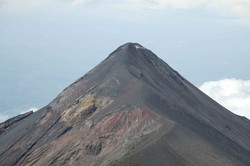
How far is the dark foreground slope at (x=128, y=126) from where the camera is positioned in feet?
219

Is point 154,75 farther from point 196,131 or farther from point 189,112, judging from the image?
point 196,131

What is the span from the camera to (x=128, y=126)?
246 feet

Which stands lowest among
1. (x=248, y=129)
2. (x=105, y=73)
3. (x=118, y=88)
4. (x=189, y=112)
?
(x=248, y=129)

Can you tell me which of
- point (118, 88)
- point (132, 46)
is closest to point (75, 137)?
point (118, 88)

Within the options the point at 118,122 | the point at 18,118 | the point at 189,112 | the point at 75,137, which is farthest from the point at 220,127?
the point at 18,118

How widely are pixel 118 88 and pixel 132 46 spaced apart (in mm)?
21049

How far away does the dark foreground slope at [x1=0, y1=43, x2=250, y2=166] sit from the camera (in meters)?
66.9

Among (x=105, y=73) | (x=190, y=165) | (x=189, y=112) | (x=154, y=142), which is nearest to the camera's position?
(x=190, y=165)

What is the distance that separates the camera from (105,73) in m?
98.2

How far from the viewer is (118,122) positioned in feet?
251

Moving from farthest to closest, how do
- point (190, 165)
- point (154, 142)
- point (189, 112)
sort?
1. point (189, 112)
2. point (154, 142)
3. point (190, 165)

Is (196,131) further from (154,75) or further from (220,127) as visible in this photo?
(154,75)

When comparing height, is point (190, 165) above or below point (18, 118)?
below

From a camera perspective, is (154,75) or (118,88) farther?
(154,75)
